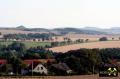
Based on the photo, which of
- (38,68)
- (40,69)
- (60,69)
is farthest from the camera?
(38,68)

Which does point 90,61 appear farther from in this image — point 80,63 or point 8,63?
point 8,63

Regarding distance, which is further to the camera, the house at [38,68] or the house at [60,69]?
the house at [38,68]

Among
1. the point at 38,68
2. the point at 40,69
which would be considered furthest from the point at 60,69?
the point at 38,68

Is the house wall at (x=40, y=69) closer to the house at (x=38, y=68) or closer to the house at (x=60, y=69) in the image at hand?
the house at (x=38, y=68)

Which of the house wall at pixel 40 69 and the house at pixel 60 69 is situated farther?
the house wall at pixel 40 69

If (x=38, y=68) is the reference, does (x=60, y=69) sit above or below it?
above

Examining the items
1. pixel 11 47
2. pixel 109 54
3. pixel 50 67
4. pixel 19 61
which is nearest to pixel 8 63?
pixel 19 61

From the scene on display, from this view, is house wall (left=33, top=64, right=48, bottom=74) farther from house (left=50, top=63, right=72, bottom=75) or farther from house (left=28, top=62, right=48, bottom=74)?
house (left=50, top=63, right=72, bottom=75)

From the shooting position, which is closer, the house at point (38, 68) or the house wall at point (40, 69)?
the house at point (38, 68)

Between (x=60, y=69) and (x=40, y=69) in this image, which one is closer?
(x=60, y=69)

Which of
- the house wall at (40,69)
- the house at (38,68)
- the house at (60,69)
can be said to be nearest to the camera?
the house at (60,69)

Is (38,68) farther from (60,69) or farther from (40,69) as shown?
(60,69)

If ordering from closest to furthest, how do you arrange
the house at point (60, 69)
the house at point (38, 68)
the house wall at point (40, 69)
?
1. the house at point (60, 69)
2. the house at point (38, 68)
3. the house wall at point (40, 69)

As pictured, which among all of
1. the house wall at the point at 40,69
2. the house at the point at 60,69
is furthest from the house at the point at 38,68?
the house at the point at 60,69
